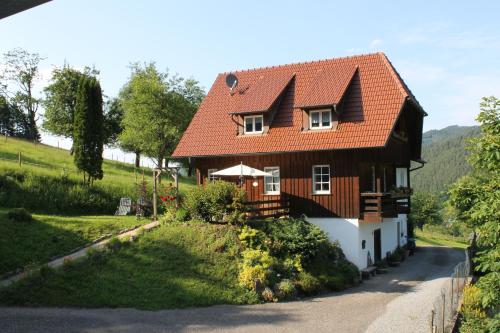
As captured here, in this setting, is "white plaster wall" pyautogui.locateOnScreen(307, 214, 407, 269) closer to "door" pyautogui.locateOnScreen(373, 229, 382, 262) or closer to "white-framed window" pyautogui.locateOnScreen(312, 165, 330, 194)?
"door" pyautogui.locateOnScreen(373, 229, 382, 262)

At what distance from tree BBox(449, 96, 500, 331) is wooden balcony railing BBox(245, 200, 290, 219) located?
31.1ft

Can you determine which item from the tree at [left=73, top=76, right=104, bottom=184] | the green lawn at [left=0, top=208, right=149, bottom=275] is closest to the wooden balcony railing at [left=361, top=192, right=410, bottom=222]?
the green lawn at [left=0, top=208, right=149, bottom=275]

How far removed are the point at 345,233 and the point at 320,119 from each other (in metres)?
5.42

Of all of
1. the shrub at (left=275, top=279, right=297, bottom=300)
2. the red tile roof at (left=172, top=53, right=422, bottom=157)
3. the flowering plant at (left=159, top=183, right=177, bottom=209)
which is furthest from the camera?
the red tile roof at (left=172, top=53, right=422, bottom=157)

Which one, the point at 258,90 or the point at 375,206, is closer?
the point at 375,206

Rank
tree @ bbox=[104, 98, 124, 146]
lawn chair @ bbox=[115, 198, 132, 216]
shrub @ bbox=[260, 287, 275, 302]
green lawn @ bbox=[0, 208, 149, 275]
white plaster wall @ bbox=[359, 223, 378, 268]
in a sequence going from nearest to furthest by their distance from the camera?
shrub @ bbox=[260, 287, 275, 302], green lawn @ bbox=[0, 208, 149, 275], white plaster wall @ bbox=[359, 223, 378, 268], lawn chair @ bbox=[115, 198, 132, 216], tree @ bbox=[104, 98, 124, 146]

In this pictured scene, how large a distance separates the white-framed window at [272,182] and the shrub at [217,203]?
4.26m

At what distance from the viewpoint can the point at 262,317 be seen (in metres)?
13.5

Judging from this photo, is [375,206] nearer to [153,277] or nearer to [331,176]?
[331,176]

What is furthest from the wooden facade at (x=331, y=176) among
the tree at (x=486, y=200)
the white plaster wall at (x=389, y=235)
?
the tree at (x=486, y=200)

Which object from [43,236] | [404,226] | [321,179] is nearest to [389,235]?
[404,226]

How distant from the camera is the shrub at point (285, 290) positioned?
618 inches

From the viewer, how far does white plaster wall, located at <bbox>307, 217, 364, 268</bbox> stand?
20641 mm

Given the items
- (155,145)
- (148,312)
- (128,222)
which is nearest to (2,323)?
(148,312)
